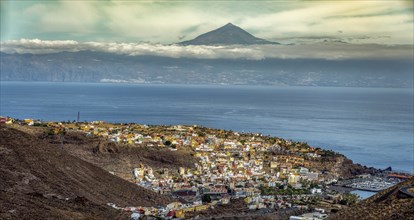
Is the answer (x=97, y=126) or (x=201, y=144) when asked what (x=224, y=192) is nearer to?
(x=201, y=144)

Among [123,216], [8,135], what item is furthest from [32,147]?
[123,216]

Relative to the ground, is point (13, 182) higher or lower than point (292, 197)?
higher

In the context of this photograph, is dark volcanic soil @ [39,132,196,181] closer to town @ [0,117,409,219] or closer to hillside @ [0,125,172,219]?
town @ [0,117,409,219]

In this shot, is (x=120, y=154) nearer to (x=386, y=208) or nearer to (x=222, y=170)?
(x=222, y=170)

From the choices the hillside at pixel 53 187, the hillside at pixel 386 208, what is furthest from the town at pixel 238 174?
the hillside at pixel 386 208

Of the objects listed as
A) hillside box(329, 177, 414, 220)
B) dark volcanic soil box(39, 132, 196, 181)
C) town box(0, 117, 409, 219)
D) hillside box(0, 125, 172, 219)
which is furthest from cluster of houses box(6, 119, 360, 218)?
hillside box(329, 177, 414, 220)

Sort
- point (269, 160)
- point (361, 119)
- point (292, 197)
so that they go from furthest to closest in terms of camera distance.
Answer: point (361, 119) → point (269, 160) → point (292, 197)

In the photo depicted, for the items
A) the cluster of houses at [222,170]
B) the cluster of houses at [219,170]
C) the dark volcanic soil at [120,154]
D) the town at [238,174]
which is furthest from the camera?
the dark volcanic soil at [120,154]

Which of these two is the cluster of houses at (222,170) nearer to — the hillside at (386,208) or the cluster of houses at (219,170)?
the cluster of houses at (219,170)
